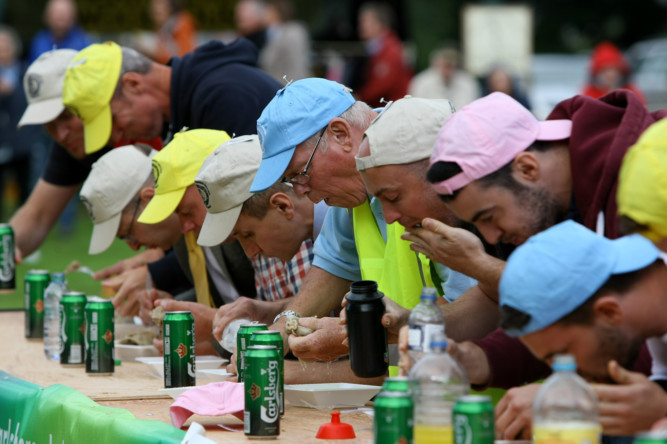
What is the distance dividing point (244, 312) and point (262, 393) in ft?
3.98

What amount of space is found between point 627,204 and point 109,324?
244cm

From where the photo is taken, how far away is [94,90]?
5.53 metres

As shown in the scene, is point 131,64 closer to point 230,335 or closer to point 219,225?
point 219,225

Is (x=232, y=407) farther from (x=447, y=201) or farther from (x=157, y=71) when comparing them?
(x=157, y=71)

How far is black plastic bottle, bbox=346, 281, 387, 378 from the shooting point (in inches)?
122

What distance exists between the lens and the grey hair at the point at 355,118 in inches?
153

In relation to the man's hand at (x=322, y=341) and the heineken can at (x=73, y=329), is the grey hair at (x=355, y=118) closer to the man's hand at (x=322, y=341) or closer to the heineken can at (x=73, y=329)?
the man's hand at (x=322, y=341)

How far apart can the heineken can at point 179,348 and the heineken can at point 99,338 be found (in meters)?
0.61

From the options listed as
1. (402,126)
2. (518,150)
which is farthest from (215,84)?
(518,150)

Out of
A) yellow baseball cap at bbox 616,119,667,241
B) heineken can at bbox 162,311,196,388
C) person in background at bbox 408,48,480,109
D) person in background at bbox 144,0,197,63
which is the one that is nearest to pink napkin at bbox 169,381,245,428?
heineken can at bbox 162,311,196,388

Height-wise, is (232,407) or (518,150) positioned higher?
(518,150)

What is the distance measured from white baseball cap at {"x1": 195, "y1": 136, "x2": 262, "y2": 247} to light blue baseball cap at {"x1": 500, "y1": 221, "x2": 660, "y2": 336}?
1.82m

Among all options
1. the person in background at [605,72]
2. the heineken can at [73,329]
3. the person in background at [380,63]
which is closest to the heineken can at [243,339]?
the heineken can at [73,329]

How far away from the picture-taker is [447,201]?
125 inches
